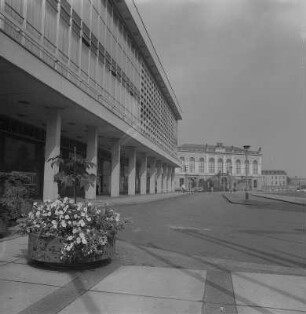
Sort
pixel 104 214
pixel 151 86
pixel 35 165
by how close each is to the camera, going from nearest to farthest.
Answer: pixel 104 214
pixel 35 165
pixel 151 86

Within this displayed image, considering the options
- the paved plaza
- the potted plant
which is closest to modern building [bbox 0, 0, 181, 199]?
the potted plant

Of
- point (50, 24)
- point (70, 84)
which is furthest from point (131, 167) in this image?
point (50, 24)

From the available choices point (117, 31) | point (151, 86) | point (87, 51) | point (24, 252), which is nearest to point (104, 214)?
point (24, 252)

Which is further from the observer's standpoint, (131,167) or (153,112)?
(153,112)

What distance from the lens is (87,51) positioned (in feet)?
98.9

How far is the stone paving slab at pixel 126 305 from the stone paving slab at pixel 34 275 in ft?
2.83

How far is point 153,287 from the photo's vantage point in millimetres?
6328

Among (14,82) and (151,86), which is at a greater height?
(151,86)

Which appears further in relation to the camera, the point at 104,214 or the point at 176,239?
the point at 176,239

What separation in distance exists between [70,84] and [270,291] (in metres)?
20.2

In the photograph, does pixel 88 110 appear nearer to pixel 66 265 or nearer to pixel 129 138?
pixel 129 138

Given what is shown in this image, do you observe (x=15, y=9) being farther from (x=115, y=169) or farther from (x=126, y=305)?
(x=115, y=169)

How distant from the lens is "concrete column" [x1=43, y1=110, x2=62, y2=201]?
1021 inches

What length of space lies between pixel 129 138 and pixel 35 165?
960 centimetres
